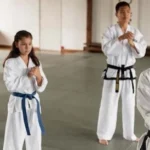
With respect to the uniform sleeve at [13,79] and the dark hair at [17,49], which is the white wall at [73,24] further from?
the uniform sleeve at [13,79]

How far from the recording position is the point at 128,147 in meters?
4.29

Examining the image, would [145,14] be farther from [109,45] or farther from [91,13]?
[109,45]

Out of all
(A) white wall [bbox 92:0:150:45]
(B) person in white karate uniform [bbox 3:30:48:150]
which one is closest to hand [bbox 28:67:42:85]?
(B) person in white karate uniform [bbox 3:30:48:150]

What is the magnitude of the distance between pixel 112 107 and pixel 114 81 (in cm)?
28

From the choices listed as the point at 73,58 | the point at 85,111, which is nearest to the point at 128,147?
the point at 85,111

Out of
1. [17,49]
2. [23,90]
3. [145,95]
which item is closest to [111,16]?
[17,49]

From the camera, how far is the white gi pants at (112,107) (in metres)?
4.30

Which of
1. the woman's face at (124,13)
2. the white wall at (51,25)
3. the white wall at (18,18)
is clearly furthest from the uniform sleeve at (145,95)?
the white wall at (18,18)

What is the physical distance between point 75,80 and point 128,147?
12.5 feet

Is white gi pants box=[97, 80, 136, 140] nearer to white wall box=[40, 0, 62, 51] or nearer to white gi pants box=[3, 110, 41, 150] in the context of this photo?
white gi pants box=[3, 110, 41, 150]

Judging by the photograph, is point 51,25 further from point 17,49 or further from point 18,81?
point 18,81

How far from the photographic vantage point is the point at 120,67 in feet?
13.9

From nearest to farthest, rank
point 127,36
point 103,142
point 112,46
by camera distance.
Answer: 1. point 127,36
2. point 112,46
3. point 103,142

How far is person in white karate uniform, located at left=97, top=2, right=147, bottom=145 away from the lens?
4168mm
